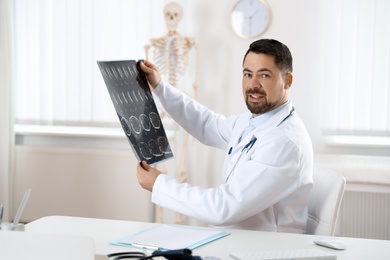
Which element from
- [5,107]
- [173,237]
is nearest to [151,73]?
[173,237]

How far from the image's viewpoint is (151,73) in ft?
7.82

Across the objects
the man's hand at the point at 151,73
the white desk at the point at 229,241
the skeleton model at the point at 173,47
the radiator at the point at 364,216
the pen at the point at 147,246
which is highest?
the skeleton model at the point at 173,47

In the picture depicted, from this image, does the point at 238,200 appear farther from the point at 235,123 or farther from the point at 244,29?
the point at 244,29

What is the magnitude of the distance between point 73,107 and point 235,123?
95.8 inches

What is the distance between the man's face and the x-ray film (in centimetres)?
36

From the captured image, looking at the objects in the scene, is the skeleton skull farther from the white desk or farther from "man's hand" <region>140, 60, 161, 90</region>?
the white desk

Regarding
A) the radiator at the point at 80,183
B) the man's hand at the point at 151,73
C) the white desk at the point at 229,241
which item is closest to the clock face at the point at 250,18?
the radiator at the point at 80,183

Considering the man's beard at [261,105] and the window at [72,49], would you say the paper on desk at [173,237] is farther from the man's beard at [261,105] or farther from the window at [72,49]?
the window at [72,49]

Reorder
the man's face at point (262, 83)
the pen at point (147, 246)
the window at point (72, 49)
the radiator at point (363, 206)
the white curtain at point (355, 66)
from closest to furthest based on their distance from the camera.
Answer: the pen at point (147, 246)
the man's face at point (262, 83)
the radiator at point (363, 206)
the white curtain at point (355, 66)
the window at point (72, 49)

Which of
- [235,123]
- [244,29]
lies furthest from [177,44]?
[235,123]

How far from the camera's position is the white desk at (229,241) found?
1.67 meters

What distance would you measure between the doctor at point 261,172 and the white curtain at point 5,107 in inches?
104

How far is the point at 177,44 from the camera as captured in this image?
4.16m

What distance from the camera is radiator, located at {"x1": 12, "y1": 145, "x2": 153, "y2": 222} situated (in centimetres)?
451
